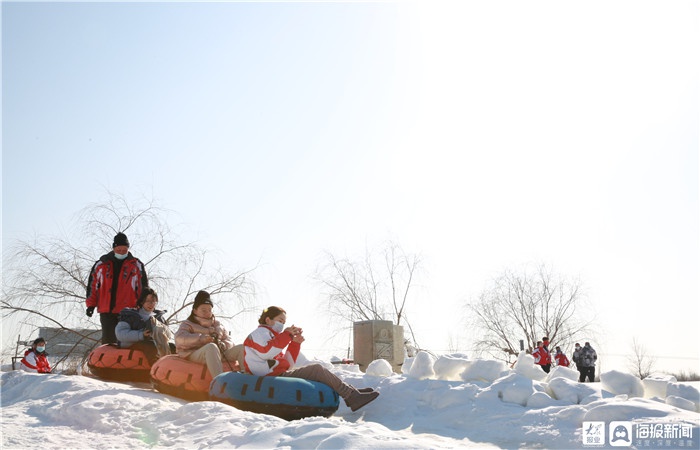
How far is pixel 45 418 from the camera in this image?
5980 millimetres

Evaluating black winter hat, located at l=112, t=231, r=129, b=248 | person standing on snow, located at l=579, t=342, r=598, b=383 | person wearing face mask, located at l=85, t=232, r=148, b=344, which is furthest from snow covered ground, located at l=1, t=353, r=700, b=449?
person standing on snow, located at l=579, t=342, r=598, b=383

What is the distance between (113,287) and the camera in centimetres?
Answer: 881

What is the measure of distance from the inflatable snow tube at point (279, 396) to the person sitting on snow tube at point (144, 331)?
2.10 metres

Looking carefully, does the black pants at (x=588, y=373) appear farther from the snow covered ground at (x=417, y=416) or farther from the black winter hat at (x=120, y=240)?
the black winter hat at (x=120, y=240)

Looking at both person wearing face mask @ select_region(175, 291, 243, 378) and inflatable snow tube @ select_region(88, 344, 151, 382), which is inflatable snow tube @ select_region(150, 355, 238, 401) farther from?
inflatable snow tube @ select_region(88, 344, 151, 382)

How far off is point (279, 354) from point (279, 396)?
1.74ft

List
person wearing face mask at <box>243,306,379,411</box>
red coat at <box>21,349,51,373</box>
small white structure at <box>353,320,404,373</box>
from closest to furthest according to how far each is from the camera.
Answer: person wearing face mask at <box>243,306,379,411</box> → red coat at <box>21,349,51,373</box> → small white structure at <box>353,320,404,373</box>

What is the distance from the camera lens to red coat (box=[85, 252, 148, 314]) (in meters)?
8.80

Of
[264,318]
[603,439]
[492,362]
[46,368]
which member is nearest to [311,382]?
[264,318]

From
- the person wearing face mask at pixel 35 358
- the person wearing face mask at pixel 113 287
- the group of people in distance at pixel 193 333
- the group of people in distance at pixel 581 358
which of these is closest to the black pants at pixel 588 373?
the group of people in distance at pixel 581 358

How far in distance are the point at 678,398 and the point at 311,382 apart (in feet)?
11.9

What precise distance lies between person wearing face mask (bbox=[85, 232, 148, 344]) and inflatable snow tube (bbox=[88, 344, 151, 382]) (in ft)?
2.33

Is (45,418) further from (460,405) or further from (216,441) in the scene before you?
(460,405)

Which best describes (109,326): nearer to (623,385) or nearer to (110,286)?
(110,286)
